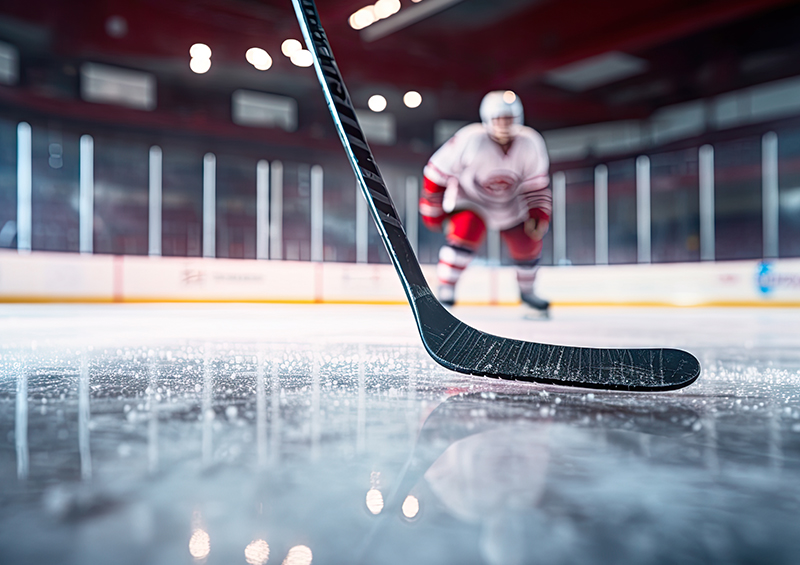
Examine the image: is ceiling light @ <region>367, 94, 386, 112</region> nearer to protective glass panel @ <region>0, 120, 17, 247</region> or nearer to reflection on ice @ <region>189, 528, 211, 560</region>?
protective glass panel @ <region>0, 120, 17, 247</region>

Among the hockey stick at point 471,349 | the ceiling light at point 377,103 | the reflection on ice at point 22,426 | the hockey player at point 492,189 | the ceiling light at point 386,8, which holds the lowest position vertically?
the reflection on ice at point 22,426

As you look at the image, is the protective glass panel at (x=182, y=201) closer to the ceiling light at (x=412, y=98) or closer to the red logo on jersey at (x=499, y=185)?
the ceiling light at (x=412, y=98)

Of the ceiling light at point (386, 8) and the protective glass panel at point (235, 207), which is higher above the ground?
the ceiling light at point (386, 8)

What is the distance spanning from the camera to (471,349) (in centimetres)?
77

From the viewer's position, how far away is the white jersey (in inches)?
120

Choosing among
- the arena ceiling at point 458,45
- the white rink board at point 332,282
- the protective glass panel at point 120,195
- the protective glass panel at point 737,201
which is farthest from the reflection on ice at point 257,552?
the protective glass panel at point 737,201

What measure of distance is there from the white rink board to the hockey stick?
5.55 m

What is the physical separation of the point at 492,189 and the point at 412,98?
5478mm

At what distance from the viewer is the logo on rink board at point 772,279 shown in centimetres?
577

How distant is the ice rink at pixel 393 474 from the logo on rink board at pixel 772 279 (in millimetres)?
6202

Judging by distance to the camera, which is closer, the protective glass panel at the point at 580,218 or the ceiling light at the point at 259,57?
the ceiling light at the point at 259,57

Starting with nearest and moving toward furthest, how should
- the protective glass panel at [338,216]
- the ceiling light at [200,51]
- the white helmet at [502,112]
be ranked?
the white helmet at [502,112]
the ceiling light at [200,51]
the protective glass panel at [338,216]

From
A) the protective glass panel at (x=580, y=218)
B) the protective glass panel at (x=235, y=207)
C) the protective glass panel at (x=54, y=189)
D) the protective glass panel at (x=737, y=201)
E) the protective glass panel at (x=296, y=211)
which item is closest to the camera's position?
the protective glass panel at (x=54, y=189)

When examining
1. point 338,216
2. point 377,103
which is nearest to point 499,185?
point 377,103
